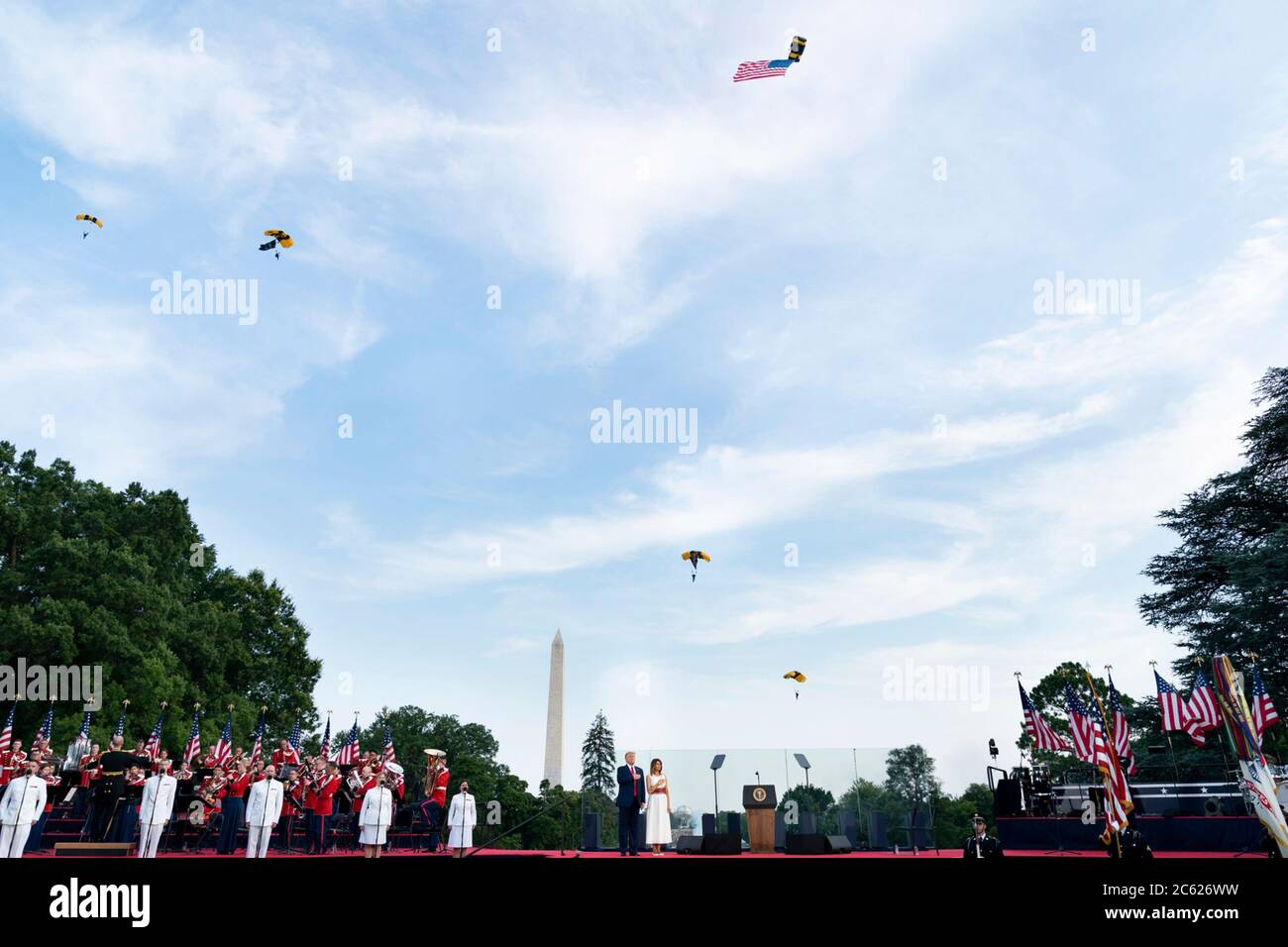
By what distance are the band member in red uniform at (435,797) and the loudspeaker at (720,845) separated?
7059mm

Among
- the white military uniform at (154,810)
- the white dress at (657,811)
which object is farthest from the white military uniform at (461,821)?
the white military uniform at (154,810)

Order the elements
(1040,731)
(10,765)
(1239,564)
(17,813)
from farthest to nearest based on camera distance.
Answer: (1239,564)
(1040,731)
(10,765)
(17,813)

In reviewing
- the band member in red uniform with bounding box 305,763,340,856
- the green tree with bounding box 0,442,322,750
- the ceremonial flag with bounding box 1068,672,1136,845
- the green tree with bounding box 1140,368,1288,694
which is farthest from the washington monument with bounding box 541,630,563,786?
the ceremonial flag with bounding box 1068,672,1136,845

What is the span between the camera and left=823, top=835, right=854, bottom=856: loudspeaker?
1841 cm

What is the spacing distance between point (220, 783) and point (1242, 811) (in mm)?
26692

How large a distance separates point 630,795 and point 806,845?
4.91 metres

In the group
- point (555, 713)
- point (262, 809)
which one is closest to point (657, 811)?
point (262, 809)

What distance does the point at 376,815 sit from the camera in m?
17.4

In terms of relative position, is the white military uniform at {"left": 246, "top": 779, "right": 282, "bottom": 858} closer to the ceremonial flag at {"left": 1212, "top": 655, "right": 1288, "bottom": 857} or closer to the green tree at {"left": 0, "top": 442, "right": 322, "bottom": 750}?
the ceremonial flag at {"left": 1212, "top": 655, "right": 1288, "bottom": 857}

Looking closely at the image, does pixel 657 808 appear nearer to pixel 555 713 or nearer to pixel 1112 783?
pixel 1112 783

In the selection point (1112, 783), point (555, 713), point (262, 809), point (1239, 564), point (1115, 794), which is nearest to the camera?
point (1115, 794)
